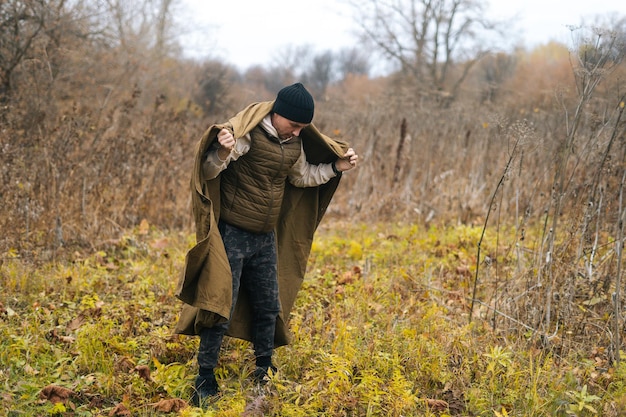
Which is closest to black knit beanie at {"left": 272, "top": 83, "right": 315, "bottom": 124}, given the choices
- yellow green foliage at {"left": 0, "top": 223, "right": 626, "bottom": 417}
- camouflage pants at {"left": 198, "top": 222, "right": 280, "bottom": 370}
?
camouflage pants at {"left": 198, "top": 222, "right": 280, "bottom": 370}

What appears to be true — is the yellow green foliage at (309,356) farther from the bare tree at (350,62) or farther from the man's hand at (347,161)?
the bare tree at (350,62)

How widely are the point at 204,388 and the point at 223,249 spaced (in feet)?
2.83

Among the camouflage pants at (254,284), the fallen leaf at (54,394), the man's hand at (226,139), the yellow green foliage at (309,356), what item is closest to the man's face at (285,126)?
the man's hand at (226,139)

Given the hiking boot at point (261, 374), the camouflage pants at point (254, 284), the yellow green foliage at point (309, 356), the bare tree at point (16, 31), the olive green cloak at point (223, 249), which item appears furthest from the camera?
the bare tree at point (16, 31)

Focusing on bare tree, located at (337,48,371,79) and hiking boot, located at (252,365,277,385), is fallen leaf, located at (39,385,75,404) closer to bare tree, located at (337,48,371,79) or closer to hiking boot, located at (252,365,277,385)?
hiking boot, located at (252,365,277,385)

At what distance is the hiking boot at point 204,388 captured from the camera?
3.17 m

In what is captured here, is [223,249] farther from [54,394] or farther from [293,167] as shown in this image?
[54,394]

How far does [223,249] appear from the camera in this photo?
9.80 ft

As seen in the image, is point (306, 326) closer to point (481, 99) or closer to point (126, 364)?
point (126, 364)

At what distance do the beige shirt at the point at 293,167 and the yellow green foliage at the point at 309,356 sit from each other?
1057mm

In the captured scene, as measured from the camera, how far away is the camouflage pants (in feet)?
10.3

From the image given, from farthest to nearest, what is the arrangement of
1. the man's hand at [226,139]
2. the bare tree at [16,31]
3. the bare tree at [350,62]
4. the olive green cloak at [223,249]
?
1. the bare tree at [350,62]
2. the bare tree at [16,31]
3. the olive green cloak at [223,249]
4. the man's hand at [226,139]

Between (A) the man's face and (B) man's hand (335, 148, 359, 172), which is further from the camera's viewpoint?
(B) man's hand (335, 148, 359, 172)

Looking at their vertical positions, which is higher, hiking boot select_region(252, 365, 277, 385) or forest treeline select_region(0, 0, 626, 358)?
forest treeline select_region(0, 0, 626, 358)
